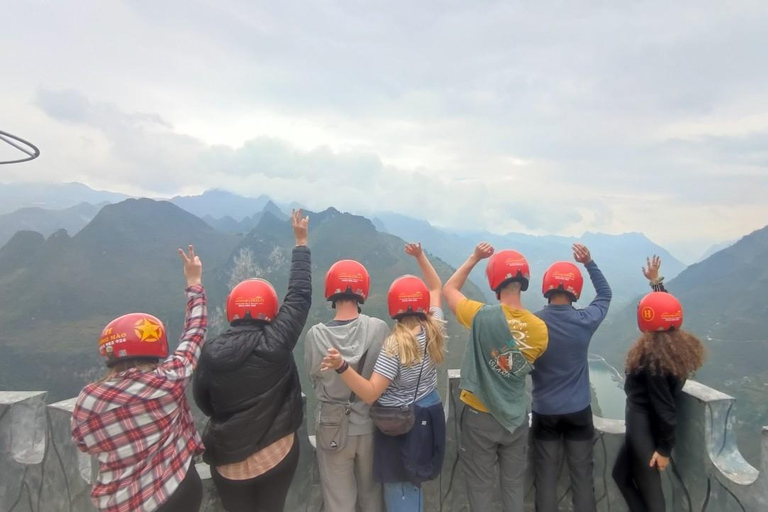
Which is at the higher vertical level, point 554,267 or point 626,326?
point 554,267

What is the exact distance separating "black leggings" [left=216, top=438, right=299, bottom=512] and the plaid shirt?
39 centimetres

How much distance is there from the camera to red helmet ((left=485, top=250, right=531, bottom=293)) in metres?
3.79

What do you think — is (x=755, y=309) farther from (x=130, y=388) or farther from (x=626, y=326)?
(x=130, y=388)

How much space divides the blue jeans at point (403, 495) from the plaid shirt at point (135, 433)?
1.65m

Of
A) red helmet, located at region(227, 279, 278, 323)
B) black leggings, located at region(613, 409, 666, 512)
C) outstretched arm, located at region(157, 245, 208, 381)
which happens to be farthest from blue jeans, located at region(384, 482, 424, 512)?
black leggings, located at region(613, 409, 666, 512)

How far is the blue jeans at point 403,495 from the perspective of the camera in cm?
365

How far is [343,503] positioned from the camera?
3.68 metres

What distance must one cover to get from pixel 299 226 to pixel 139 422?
1973 millimetres

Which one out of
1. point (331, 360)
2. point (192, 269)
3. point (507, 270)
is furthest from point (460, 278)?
point (192, 269)

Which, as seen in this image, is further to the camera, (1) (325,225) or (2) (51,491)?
(1) (325,225)

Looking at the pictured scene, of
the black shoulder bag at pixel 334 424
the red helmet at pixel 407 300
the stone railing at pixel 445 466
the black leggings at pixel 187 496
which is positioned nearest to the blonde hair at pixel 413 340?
the red helmet at pixel 407 300

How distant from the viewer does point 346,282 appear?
3.69 metres

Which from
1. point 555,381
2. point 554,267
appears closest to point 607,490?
point 555,381

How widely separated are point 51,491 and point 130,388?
2.41 m
